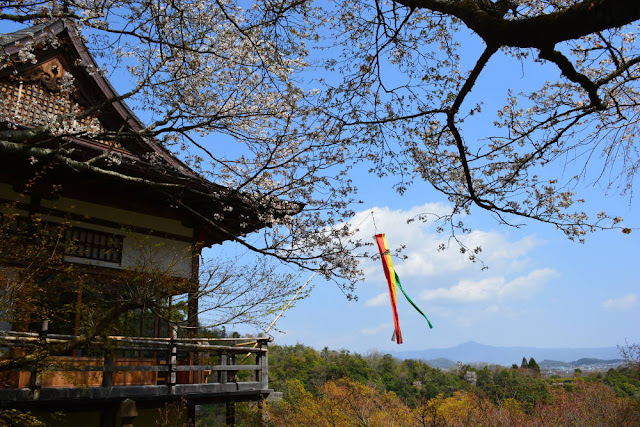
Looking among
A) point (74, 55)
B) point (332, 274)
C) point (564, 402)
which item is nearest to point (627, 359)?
point (564, 402)

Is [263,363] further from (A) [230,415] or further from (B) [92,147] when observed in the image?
(B) [92,147]

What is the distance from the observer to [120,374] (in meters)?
7.86

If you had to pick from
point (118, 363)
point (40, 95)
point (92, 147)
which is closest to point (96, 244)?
point (92, 147)

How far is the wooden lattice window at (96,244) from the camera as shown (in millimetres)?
7688

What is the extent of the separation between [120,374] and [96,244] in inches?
80.8

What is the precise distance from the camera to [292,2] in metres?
5.15

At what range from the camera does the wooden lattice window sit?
769cm

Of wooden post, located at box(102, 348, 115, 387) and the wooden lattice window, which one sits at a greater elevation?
the wooden lattice window

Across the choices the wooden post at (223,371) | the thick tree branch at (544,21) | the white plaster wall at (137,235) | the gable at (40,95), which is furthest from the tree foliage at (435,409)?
the thick tree branch at (544,21)

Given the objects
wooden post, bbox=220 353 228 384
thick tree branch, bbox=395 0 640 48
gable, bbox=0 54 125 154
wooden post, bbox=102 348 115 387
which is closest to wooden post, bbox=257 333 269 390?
wooden post, bbox=220 353 228 384

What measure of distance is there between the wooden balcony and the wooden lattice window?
144 centimetres

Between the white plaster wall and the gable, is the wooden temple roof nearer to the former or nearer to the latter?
the gable

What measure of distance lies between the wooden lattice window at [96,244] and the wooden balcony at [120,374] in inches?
56.6

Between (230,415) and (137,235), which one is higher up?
(137,235)
